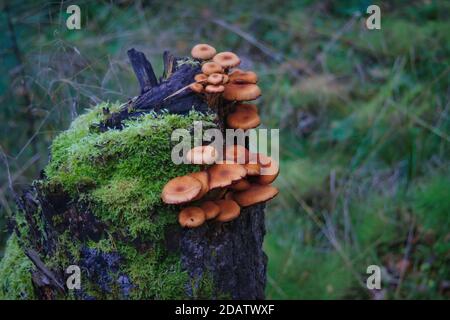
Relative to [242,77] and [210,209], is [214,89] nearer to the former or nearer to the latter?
[242,77]

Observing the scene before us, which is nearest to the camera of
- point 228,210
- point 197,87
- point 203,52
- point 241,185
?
point 228,210

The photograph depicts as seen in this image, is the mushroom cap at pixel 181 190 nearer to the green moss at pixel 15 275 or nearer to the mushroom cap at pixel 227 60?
the mushroom cap at pixel 227 60

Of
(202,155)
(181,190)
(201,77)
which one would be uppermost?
(201,77)

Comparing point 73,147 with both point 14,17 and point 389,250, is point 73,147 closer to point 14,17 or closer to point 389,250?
point 14,17

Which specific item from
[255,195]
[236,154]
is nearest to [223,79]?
[236,154]

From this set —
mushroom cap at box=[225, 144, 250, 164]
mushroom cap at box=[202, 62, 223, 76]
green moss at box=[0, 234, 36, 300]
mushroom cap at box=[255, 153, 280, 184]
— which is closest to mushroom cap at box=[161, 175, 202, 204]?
mushroom cap at box=[225, 144, 250, 164]

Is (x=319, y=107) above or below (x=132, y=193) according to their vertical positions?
below
